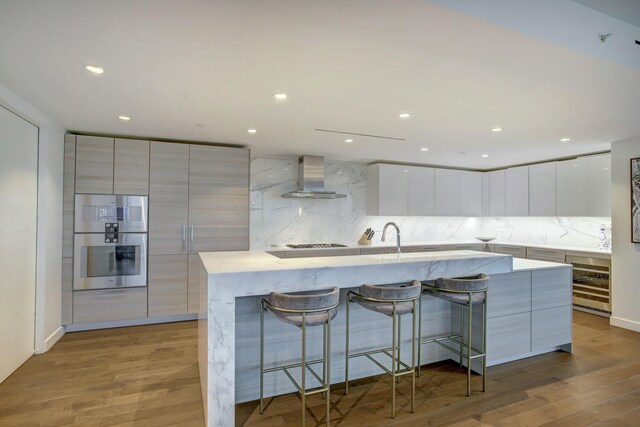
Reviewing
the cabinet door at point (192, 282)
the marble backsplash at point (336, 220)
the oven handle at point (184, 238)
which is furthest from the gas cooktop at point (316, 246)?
the oven handle at point (184, 238)

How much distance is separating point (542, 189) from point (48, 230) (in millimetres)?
6753

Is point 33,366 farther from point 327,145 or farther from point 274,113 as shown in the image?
point 327,145

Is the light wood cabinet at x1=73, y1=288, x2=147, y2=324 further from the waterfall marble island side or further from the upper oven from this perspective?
the waterfall marble island side

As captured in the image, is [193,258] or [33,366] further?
[193,258]

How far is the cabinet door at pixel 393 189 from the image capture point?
5609mm

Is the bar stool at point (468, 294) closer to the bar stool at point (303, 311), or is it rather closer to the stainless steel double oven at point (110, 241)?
the bar stool at point (303, 311)

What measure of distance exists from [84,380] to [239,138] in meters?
2.86

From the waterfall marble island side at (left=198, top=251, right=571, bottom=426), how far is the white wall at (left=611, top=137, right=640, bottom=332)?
1.42 meters

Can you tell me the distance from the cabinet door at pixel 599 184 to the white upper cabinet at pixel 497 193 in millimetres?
1460

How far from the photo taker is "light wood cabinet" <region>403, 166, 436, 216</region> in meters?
5.84

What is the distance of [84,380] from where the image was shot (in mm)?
2760

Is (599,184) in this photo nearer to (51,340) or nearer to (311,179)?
(311,179)

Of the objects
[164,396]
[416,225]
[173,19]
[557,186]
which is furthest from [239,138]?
[557,186]

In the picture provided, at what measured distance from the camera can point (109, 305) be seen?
3945 mm
